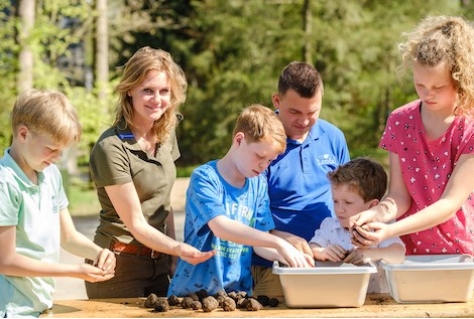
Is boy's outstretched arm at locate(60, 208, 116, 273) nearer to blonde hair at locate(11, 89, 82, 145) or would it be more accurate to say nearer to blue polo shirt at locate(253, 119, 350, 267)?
blonde hair at locate(11, 89, 82, 145)

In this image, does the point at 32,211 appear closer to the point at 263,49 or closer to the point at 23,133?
the point at 23,133

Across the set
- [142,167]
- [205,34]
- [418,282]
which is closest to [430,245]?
[418,282]

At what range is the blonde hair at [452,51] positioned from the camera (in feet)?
11.0

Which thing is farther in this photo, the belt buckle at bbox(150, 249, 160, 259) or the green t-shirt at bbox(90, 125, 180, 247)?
the belt buckle at bbox(150, 249, 160, 259)

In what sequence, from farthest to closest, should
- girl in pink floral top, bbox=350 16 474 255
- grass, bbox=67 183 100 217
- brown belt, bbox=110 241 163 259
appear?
1. grass, bbox=67 183 100 217
2. brown belt, bbox=110 241 163 259
3. girl in pink floral top, bbox=350 16 474 255

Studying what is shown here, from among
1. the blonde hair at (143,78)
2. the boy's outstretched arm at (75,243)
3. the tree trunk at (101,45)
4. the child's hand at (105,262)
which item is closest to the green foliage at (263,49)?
the tree trunk at (101,45)

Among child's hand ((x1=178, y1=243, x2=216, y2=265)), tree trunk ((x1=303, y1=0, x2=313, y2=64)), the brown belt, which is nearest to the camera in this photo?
child's hand ((x1=178, y1=243, x2=216, y2=265))

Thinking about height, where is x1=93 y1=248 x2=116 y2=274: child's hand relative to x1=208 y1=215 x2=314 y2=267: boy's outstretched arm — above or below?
below

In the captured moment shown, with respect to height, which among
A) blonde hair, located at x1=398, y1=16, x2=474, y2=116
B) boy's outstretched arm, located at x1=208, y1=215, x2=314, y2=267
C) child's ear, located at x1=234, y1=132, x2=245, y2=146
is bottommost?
boy's outstretched arm, located at x1=208, y1=215, x2=314, y2=267

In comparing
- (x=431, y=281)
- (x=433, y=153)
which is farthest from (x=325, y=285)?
(x=433, y=153)

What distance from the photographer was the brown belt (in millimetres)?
3771

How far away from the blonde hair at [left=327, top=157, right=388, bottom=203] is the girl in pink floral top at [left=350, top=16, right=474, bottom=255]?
0.09m

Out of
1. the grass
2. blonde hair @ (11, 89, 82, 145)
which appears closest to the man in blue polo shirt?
blonde hair @ (11, 89, 82, 145)

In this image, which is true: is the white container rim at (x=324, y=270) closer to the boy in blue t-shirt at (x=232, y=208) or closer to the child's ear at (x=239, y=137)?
the boy in blue t-shirt at (x=232, y=208)
